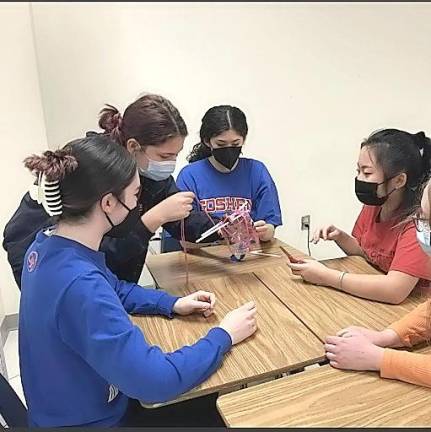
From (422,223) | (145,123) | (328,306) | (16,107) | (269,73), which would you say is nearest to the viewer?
(422,223)

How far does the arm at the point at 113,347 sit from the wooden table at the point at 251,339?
0.08 m

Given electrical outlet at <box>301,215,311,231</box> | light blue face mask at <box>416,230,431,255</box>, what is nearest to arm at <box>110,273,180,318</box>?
light blue face mask at <box>416,230,431,255</box>

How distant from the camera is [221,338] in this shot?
1090 mm

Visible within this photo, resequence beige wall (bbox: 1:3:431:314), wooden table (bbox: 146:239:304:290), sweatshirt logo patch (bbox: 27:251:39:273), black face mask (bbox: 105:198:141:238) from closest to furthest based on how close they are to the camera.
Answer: sweatshirt logo patch (bbox: 27:251:39:273), black face mask (bbox: 105:198:141:238), wooden table (bbox: 146:239:304:290), beige wall (bbox: 1:3:431:314)

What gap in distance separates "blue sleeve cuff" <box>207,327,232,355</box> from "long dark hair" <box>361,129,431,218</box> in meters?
0.77

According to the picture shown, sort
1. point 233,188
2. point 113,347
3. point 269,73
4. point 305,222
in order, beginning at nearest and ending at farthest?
1. point 113,347
2. point 233,188
3. point 269,73
4. point 305,222

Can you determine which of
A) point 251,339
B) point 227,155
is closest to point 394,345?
point 251,339

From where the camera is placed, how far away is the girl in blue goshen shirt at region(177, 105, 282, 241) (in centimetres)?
195

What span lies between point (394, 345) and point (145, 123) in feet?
3.24

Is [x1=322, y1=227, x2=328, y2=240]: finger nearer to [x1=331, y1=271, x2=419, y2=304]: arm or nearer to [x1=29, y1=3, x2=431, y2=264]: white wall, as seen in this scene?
[x1=331, y1=271, x2=419, y2=304]: arm

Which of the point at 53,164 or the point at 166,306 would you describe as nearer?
the point at 53,164

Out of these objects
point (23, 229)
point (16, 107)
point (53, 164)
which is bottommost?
point (23, 229)

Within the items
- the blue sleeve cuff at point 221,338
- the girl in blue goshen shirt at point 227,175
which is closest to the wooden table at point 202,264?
the girl in blue goshen shirt at point 227,175

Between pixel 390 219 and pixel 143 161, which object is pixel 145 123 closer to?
pixel 143 161
